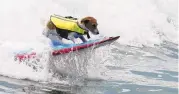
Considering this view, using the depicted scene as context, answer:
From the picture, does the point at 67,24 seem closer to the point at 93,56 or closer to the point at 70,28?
the point at 70,28

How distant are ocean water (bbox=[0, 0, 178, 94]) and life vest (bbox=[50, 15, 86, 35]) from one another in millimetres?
474

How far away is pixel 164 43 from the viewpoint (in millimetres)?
18375

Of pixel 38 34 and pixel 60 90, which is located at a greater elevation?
pixel 38 34

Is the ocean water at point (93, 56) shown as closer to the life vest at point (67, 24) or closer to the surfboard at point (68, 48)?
the surfboard at point (68, 48)

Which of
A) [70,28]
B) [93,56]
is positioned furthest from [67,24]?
[93,56]

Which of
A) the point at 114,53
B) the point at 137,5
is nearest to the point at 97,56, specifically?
the point at 114,53

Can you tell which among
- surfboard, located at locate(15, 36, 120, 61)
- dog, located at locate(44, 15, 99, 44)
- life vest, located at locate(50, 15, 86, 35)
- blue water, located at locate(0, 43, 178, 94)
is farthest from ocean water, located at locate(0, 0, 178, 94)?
life vest, located at locate(50, 15, 86, 35)

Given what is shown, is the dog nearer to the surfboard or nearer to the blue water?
the surfboard

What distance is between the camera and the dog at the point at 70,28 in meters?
9.66

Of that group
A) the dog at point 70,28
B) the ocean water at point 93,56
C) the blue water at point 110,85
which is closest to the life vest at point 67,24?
the dog at point 70,28

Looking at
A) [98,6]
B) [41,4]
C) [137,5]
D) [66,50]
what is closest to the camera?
[66,50]

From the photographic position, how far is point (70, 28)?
32.4 feet

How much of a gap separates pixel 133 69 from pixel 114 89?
8.43 feet

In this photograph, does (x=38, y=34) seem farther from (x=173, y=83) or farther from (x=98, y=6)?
(x=98, y=6)
